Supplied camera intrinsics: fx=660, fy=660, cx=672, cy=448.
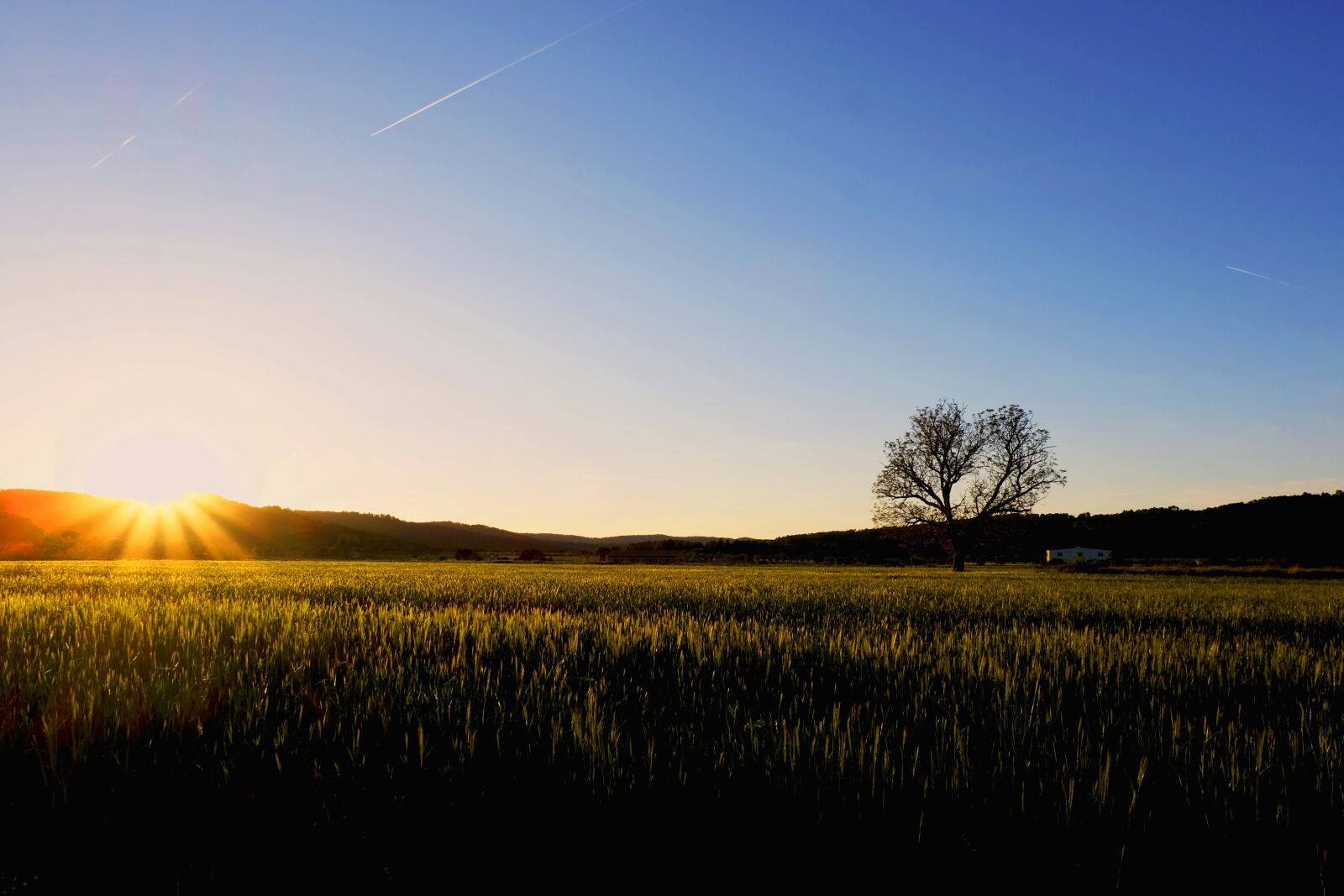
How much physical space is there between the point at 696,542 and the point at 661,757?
81692 mm

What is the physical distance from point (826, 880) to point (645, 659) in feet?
12.5

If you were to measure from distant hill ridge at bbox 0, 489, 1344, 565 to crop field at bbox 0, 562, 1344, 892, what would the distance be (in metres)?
44.8

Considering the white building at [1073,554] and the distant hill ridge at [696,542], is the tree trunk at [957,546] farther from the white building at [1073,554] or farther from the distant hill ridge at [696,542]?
the white building at [1073,554]

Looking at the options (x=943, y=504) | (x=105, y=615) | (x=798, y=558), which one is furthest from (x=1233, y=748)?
(x=798, y=558)

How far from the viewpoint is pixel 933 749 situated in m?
3.16

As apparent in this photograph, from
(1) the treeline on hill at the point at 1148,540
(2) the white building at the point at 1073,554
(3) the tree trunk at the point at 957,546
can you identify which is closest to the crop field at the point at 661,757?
(3) the tree trunk at the point at 957,546

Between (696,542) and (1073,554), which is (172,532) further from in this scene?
(1073,554)

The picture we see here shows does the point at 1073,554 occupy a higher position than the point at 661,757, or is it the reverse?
the point at 661,757

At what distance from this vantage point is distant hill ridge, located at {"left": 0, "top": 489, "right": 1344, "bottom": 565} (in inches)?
2349

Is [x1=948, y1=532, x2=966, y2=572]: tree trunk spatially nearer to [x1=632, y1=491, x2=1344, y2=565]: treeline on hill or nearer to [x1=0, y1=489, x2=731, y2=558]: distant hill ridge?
[x1=632, y1=491, x2=1344, y2=565]: treeline on hill

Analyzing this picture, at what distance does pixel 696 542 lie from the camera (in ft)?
275

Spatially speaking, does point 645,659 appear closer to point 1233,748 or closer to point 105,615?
point 1233,748

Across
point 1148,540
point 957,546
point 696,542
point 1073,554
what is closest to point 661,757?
point 957,546

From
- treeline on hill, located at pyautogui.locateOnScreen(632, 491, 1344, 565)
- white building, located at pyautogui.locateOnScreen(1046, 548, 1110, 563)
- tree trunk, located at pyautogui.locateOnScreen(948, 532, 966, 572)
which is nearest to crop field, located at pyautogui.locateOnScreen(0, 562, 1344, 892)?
tree trunk, located at pyautogui.locateOnScreen(948, 532, 966, 572)
